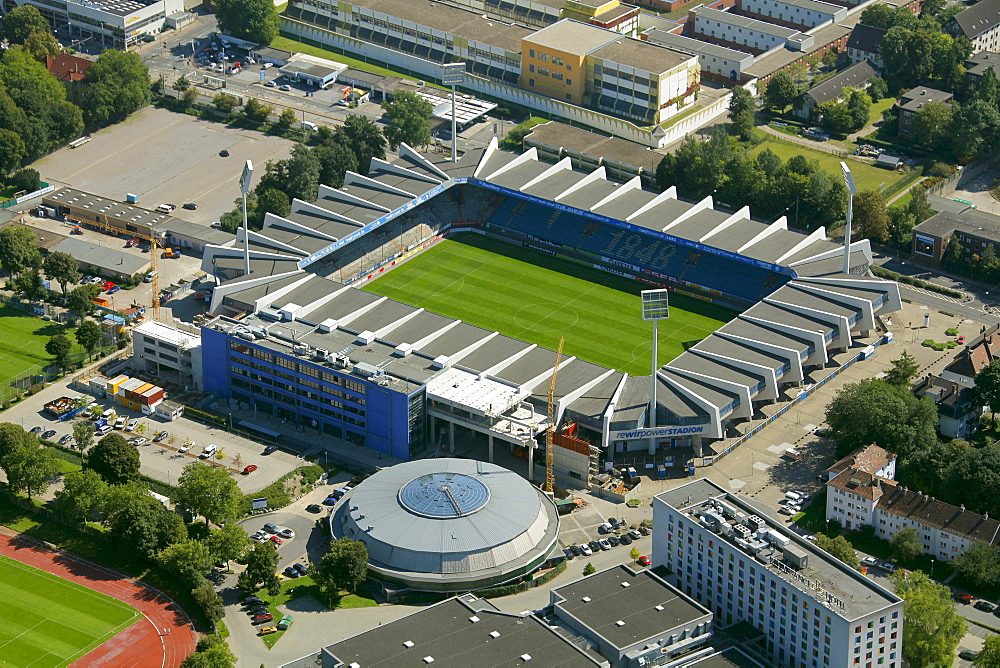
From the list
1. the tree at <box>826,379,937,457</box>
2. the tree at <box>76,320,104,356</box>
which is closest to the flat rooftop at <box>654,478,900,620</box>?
the tree at <box>826,379,937,457</box>

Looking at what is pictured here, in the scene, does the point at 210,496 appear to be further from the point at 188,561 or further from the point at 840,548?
the point at 840,548

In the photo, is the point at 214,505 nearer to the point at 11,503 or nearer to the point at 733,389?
the point at 11,503

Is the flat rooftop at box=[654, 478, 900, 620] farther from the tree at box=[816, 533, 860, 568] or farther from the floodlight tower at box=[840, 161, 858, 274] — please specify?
the floodlight tower at box=[840, 161, 858, 274]

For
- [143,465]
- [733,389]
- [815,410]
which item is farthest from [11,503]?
[815,410]

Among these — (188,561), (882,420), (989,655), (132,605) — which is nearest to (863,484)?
(882,420)

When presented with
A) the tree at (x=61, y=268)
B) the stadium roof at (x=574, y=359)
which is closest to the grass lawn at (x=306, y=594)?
the stadium roof at (x=574, y=359)
